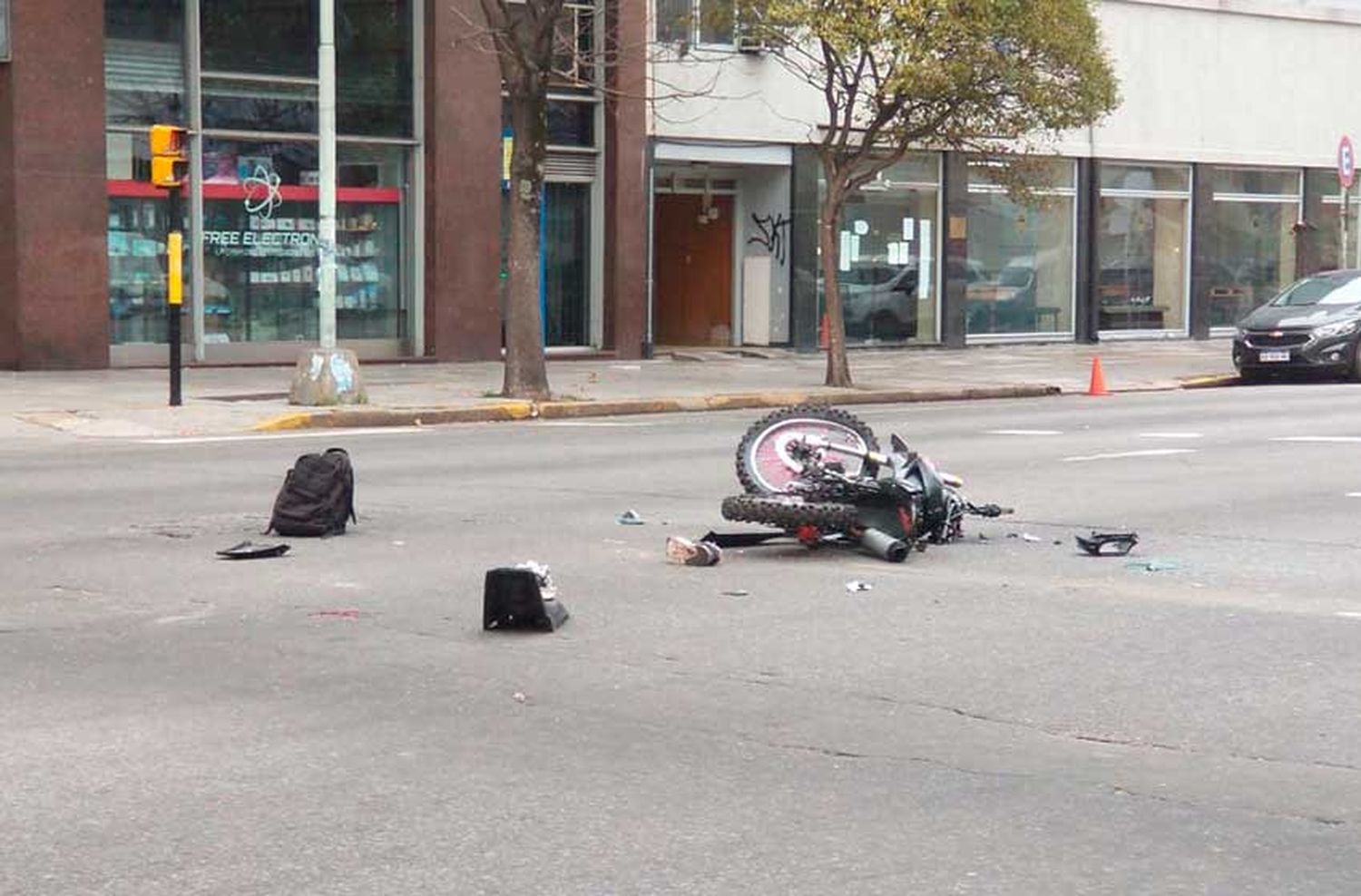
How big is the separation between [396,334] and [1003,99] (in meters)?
9.54

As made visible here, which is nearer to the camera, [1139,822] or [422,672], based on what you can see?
[1139,822]

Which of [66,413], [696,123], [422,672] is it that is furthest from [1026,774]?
[696,123]

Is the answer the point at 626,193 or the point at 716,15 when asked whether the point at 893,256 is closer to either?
the point at 626,193

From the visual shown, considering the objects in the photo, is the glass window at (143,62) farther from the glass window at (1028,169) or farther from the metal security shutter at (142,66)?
the glass window at (1028,169)

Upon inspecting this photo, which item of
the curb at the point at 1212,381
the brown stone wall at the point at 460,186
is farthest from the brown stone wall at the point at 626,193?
the curb at the point at 1212,381

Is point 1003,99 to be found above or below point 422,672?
above

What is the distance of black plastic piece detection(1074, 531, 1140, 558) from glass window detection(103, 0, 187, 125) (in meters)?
17.4

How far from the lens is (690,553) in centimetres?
1062

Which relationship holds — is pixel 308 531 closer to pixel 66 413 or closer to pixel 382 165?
pixel 66 413

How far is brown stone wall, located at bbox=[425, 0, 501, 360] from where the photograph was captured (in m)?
27.4

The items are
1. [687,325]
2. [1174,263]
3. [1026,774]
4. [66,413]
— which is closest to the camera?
[1026,774]

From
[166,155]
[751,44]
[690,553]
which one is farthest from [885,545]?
[751,44]

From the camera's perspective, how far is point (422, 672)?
311 inches

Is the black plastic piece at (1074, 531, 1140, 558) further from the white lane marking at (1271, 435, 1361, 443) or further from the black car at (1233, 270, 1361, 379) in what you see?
the black car at (1233, 270, 1361, 379)
